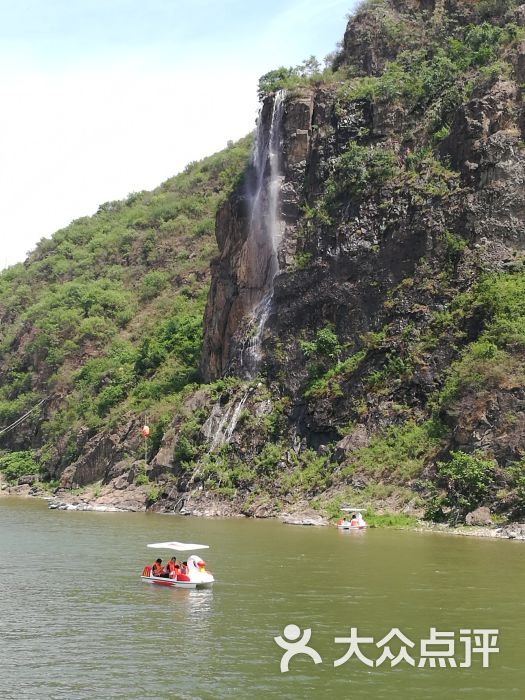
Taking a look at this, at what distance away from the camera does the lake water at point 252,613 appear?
1931 cm

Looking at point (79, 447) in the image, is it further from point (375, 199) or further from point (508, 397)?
point (508, 397)

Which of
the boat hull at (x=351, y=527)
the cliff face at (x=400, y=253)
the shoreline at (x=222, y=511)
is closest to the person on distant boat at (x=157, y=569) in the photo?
the boat hull at (x=351, y=527)

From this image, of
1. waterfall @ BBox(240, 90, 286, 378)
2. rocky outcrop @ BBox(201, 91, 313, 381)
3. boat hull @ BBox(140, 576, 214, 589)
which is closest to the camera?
boat hull @ BBox(140, 576, 214, 589)

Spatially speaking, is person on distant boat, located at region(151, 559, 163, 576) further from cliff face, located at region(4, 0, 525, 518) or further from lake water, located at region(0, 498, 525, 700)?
cliff face, located at region(4, 0, 525, 518)

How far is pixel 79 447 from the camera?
3022 inches

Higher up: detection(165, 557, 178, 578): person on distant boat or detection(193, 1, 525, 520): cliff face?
detection(193, 1, 525, 520): cliff face

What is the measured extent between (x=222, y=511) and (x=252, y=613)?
2970 cm

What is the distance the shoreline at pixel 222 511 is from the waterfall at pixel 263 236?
37.9ft

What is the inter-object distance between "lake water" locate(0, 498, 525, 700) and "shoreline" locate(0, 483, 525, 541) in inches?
73.9

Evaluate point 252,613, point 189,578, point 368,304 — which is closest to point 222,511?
point 368,304

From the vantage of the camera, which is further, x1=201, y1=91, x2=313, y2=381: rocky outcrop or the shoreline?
x1=201, y1=91, x2=313, y2=381: rocky outcrop

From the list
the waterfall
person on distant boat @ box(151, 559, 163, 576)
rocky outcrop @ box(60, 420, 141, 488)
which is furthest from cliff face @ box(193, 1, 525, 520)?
person on distant boat @ box(151, 559, 163, 576)

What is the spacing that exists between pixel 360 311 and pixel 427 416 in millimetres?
10562

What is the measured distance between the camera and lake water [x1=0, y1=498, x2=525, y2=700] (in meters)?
19.3
